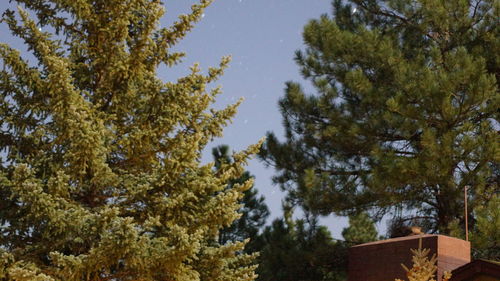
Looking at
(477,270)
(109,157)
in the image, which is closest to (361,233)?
(477,270)

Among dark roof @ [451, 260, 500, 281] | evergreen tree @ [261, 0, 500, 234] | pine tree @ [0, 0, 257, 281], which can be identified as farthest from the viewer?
evergreen tree @ [261, 0, 500, 234]

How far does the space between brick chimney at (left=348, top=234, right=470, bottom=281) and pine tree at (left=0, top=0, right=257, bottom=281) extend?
3327 mm

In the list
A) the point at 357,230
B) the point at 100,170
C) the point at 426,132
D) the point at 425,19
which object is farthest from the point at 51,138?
the point at 357,230

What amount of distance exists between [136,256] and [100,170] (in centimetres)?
150

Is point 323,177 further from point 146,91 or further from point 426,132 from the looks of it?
point 146,91

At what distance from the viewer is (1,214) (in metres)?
10.7

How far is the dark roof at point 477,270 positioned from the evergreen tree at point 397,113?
4.62 m

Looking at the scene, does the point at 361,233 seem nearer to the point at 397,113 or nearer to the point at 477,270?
the point at 397,113

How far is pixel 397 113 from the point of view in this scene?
Result: 1806 centimetres

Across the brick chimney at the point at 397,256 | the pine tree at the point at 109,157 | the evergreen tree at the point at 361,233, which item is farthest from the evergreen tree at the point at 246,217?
the pine tree at the point at 109,157

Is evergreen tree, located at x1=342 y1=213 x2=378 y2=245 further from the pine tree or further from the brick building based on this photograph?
the pine tree

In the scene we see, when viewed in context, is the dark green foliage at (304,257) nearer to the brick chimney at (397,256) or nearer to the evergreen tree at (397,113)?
the evergreen tree at (397,113)

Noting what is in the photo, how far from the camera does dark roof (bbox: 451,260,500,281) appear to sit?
11320 millimetres


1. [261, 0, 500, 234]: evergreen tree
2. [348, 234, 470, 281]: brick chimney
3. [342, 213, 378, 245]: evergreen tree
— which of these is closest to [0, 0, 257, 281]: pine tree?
[348, 234, 470, 281]: brick chimney
